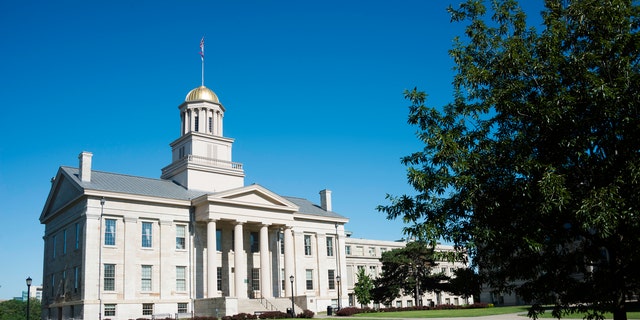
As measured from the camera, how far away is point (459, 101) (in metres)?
16.7

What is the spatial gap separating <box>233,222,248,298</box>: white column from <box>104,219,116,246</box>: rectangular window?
10728mm

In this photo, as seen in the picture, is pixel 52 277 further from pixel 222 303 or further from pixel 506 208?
pixel 506 208

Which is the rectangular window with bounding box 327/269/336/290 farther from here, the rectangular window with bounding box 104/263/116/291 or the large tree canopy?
the large tree canopy

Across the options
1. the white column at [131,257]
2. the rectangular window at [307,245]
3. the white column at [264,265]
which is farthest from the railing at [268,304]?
the rectangular window at [307,245]

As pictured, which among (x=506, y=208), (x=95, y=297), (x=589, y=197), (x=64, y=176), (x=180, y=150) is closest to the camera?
(x=589, y=197)

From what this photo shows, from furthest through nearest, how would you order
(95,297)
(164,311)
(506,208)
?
(164,311)
(95,297)
(506,208)

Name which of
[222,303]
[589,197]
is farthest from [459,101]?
[222,303]

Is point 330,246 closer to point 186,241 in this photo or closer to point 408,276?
point 408,276

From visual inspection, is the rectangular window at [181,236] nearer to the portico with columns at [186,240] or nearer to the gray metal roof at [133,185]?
the portico with columns at [186,240]

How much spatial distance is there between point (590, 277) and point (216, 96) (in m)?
54.1

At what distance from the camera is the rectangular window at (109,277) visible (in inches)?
1905

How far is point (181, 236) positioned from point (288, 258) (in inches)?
430

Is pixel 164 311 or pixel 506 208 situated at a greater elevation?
pixel 506 208

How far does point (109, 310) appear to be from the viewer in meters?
48.0
